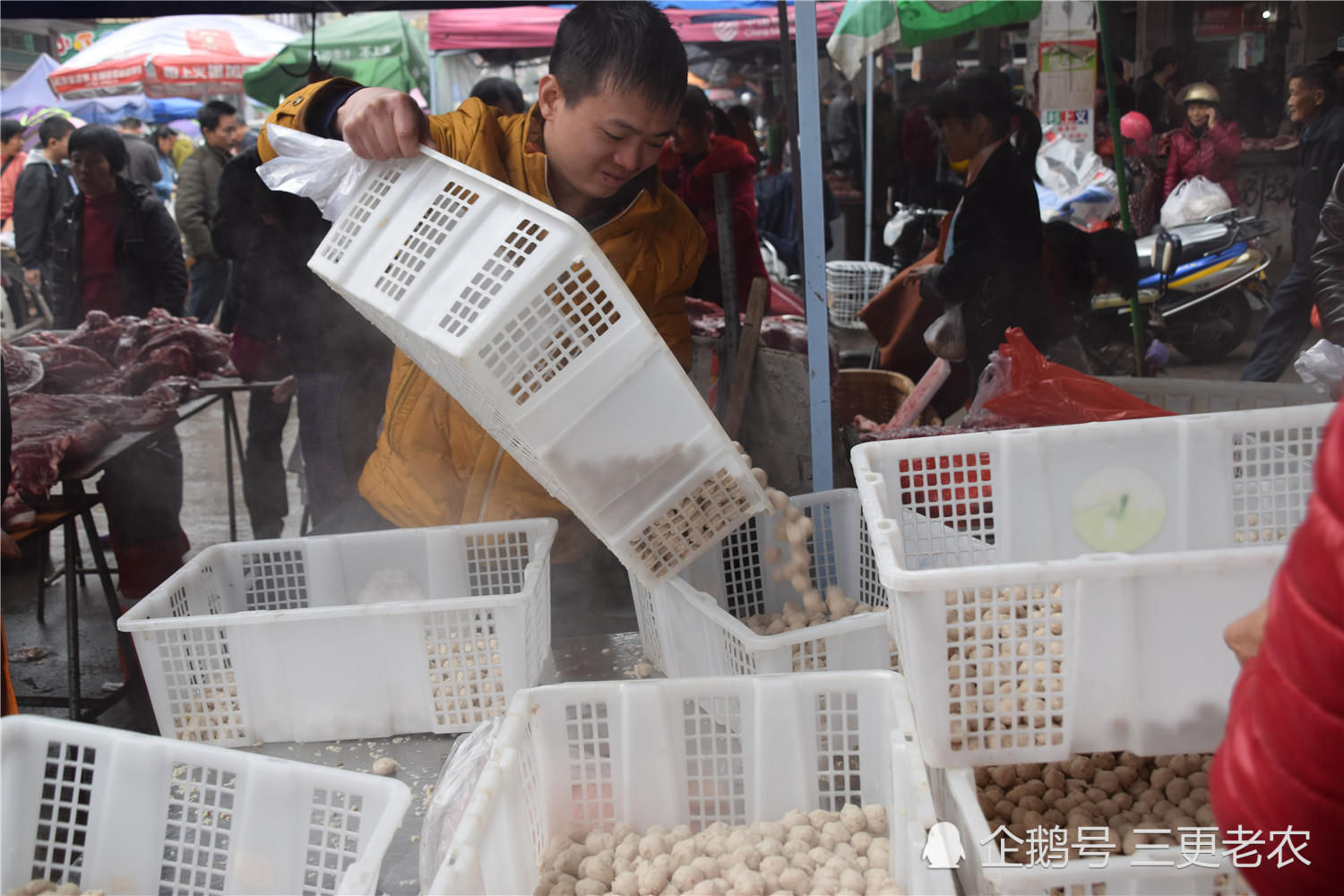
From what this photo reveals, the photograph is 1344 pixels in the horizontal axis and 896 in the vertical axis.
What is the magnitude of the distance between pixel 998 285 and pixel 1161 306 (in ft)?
13.1

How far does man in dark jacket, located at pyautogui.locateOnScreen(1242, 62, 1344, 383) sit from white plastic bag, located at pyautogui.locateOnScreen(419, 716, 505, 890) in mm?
3950

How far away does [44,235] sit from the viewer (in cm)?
801

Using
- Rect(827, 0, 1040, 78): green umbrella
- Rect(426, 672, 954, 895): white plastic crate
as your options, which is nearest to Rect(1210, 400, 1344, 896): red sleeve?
Rect(426, 672, 954, 895): white plastic crate

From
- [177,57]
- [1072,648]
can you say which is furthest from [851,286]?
[177,57]

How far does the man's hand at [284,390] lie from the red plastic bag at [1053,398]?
3288 mm

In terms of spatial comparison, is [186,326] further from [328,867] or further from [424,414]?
[328,867]

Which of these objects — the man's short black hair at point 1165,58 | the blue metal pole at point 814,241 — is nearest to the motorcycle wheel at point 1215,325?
the man's short black hair at point 1165,58

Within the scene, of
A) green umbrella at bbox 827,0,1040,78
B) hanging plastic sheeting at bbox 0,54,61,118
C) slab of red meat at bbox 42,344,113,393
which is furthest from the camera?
hanging plastic sheeting at bbox 0,54,61,118

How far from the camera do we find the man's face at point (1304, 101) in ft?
14.7

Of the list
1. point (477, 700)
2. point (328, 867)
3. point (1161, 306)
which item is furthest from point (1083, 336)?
point (328, 867)

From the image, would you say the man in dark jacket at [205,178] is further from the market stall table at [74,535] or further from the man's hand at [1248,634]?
the man's hand at [1248,634]

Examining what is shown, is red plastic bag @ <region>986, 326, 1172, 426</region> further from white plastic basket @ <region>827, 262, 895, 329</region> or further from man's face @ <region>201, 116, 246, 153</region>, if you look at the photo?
man's face @ <region>201, 116, 246, 153</region>

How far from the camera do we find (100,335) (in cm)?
480

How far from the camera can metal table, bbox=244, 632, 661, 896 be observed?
168 cm
